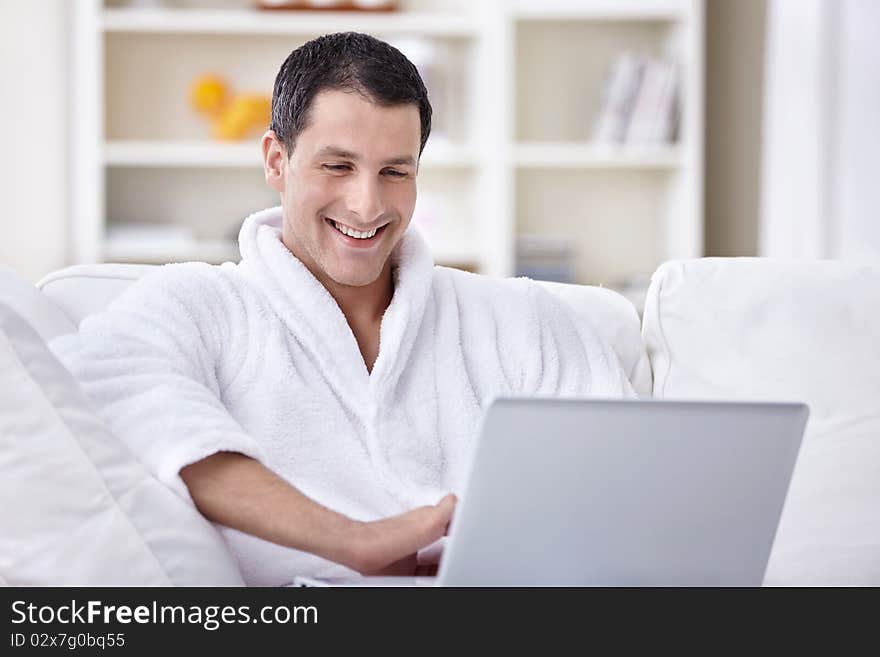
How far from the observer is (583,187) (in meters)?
4.24

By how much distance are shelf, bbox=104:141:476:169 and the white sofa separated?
2199mm

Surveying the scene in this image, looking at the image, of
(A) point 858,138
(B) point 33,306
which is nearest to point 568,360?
(B) point 33,306

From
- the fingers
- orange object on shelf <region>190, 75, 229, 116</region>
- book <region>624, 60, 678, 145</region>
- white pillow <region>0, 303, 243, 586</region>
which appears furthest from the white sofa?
orange object on shelf <region>190, 75, 229, 116</region>

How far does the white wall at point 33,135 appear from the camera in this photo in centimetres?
363

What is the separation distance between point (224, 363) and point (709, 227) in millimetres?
3038

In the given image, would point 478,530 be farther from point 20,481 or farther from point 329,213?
point 329,213

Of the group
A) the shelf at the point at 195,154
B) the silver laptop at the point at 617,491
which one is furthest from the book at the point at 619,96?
the silver laptop at the point at 617,491

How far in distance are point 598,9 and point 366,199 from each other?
2.67m

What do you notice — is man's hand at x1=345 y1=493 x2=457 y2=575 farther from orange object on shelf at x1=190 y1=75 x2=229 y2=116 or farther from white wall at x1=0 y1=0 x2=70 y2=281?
orange object on shelf at x1=190 y1=75 x2=229 y2=116

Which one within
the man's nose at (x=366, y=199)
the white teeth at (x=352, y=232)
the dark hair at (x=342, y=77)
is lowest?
the white teeth at (x=352, y=232)

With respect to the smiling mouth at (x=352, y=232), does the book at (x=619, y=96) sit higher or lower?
higher

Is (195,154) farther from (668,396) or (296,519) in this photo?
(296,519)

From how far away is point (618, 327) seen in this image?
1841mm

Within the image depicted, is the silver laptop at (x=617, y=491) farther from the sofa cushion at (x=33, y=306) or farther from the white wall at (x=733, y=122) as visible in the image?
the white wall at (x=733, y=122)
